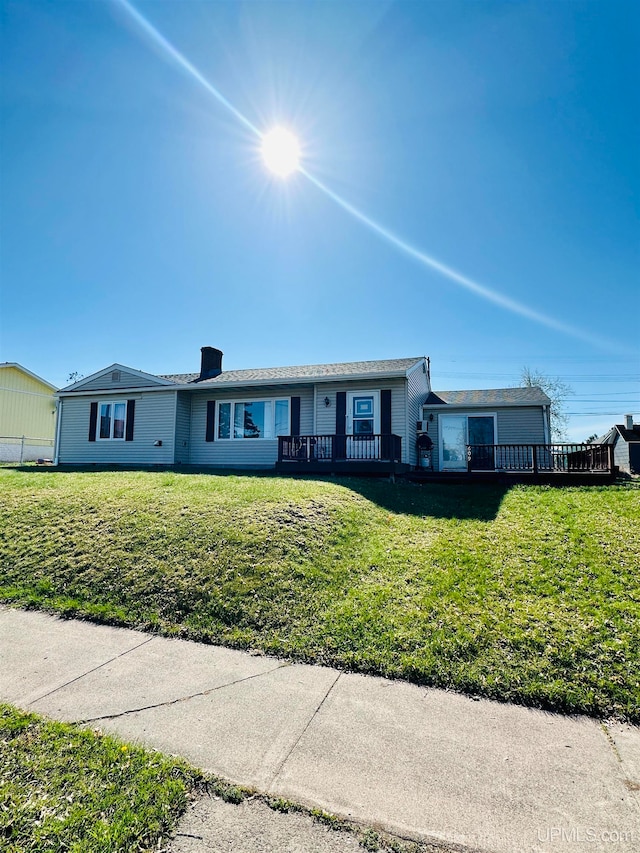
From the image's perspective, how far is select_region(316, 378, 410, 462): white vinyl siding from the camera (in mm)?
13250

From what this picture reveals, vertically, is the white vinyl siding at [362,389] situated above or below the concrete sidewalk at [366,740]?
above

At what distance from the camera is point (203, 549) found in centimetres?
632

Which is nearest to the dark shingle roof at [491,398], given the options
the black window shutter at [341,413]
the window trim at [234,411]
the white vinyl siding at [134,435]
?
the black window shutter at [341,413]

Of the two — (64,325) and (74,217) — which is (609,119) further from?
(64,325)

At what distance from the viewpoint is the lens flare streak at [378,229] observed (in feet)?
27.5

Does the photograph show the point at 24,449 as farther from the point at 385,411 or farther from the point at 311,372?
the point at 385,411

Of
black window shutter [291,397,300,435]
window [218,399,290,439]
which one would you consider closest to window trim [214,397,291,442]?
window [218,399,290,439]

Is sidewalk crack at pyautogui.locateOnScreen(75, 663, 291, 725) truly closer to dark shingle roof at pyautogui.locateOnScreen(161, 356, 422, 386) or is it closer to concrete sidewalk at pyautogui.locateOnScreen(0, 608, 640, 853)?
concrete sidewalk at pyautogui.locateOnScreen(0, 608, 640, 853)

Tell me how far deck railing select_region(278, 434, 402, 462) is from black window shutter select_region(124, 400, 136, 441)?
6.45 meters

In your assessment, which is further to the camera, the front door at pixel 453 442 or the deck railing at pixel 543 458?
the front door at pixel 453 442

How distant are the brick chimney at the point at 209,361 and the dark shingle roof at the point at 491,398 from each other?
8570 millimetres

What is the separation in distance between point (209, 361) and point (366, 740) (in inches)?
648

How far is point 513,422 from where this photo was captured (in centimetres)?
1471

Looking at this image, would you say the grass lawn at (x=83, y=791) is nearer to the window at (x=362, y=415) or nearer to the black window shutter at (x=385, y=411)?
the black window shutter at (x=385, y=411)
